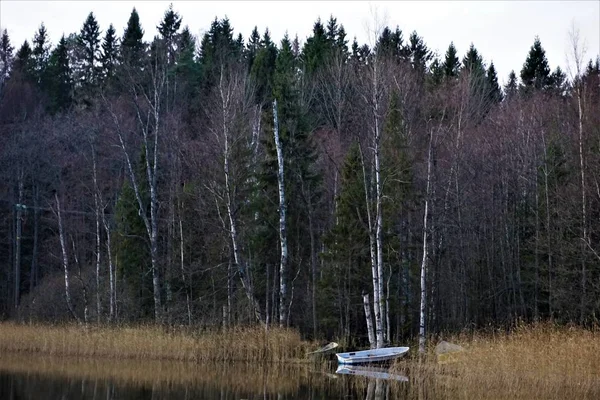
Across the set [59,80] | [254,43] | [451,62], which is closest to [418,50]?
[451,62]

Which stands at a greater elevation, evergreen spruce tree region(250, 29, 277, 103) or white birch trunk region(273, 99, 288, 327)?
evergreen spruce tree region(250, 29, 277, 103)

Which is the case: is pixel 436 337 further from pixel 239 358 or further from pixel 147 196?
pixel 147 196

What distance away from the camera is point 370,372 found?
20.7m

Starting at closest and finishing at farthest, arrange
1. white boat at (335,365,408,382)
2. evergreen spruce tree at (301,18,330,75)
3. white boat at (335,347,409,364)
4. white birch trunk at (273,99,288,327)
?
white boat at (335,365,408,382) < white boat at (335,347,409,364) < white birch trunk at (273,99,288,327) < evergreen spruce tree at (301,18,330,75)

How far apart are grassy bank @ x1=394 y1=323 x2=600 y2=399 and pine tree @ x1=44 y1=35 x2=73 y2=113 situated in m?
38.4

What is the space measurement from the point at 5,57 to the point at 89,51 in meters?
10.8

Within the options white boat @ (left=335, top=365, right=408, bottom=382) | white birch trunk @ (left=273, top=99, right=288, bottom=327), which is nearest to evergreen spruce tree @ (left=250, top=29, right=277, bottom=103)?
white birch trunk @ (left=273, top=99, right=288, bottom=327)

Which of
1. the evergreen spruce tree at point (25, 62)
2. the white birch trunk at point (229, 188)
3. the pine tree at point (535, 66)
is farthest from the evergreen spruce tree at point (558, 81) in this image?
the evergreen spruce tree at point (25, 62)

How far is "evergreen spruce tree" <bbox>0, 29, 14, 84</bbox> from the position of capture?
42.8 metres

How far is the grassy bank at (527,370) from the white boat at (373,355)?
3305 mm

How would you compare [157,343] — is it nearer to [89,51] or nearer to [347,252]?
[347,252]

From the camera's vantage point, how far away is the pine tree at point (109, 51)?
164 feet

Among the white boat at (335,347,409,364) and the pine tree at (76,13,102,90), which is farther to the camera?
the pine tree at (76,13,102,90)

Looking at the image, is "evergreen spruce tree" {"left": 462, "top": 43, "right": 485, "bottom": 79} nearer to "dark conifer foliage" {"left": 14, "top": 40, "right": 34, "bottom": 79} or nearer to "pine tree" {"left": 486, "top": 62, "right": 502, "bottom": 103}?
"pine tree" {"left": 486, "top": 62, "right": 502, "bottom": 103}
